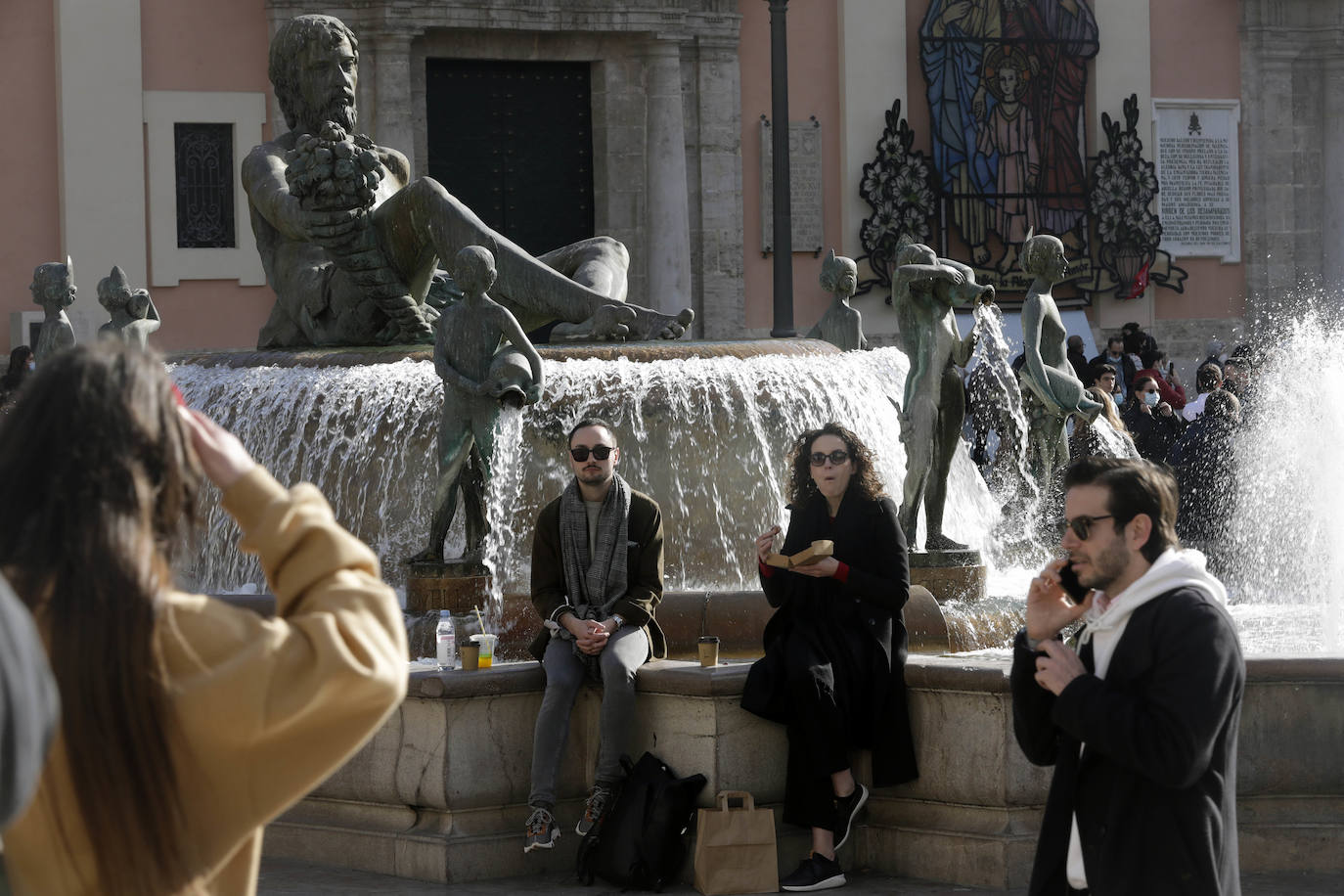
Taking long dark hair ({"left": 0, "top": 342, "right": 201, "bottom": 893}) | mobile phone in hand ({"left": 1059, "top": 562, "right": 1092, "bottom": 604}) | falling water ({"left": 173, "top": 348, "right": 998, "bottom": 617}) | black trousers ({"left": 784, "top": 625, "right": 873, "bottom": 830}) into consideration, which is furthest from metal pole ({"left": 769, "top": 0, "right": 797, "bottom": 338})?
long dark hair ({"left": 0, "top": 342, "right": 201, "bottom": 893})

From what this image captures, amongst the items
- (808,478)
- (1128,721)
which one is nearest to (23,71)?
(808,478)

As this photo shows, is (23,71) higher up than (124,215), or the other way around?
(23,71)

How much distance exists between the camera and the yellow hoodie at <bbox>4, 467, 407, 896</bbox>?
2129mm

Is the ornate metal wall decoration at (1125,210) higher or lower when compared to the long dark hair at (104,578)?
higher

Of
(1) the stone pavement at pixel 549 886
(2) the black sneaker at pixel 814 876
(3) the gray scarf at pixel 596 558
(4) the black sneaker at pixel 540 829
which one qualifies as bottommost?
(1) the stone pavement at pixel 549 886

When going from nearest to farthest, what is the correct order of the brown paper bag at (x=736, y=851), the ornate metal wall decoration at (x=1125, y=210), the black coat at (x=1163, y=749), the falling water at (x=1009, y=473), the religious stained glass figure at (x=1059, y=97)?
1. the black coat at (x=1163, y=749)
2. the brown paper bag at (x=736, y=851)
3. the falling water at (x=1009, y=473)
4. the religious stained glass figure at (x=1059, y=97)
5. the ornate metal wall decoration at (x=1125, y=210)

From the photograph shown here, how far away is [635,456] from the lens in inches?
349

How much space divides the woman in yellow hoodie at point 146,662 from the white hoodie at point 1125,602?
1629 millimetres

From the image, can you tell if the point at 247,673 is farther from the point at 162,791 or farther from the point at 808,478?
the point at 808,478

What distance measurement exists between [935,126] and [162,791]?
22.7 metres

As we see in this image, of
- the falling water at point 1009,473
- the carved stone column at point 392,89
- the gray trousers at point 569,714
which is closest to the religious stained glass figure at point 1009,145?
the carved stone column at point 392,89

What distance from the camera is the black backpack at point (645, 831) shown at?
6074 mm

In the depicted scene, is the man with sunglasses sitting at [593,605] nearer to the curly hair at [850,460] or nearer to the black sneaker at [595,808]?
the black sneaker at [595,808]

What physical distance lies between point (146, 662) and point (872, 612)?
4.30 m
